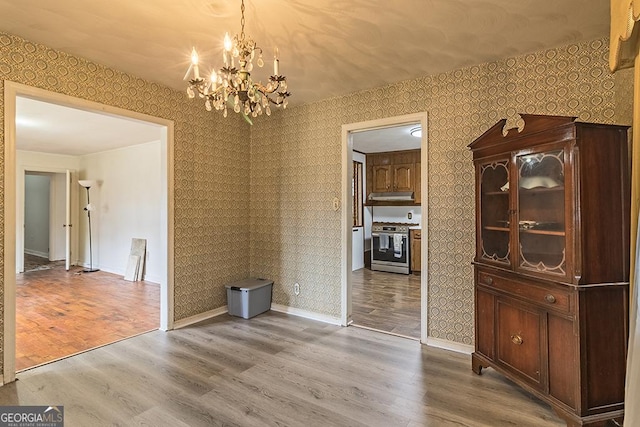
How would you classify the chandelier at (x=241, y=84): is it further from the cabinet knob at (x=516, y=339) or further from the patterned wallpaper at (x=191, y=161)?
the cabinet knob at (x=516, y=339)

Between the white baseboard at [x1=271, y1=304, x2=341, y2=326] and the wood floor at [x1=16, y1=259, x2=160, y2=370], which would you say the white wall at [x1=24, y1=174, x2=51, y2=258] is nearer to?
the wood floor at [x1=16, y1=259, x2=160, y2=370]

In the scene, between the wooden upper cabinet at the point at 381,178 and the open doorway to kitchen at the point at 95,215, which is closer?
the open doorway to kitchen at the point at 95,215

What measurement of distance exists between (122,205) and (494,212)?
674 cm

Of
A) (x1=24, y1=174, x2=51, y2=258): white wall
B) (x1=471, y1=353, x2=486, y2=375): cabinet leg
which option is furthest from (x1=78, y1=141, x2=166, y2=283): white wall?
(x1=471, y1=353, x2=486, y2=375): cabinet leg

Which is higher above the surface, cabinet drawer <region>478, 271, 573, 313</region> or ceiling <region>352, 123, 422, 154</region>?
ceiling <region>352, 123, 422, 154</region>

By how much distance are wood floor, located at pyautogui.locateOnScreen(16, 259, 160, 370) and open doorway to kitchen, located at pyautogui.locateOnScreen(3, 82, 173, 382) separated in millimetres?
16

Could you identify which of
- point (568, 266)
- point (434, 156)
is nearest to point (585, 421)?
point (568, 266)

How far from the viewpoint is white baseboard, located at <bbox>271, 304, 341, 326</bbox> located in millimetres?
3667

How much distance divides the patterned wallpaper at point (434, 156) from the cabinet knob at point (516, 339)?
64 cm

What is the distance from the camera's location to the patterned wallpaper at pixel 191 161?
247cm

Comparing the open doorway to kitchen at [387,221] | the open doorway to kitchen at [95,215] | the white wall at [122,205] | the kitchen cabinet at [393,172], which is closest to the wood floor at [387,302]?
the open doorway to kitchen at [387,221]

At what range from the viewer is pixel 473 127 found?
285cm

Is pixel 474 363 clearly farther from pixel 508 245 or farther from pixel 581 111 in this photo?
pixel 581 111

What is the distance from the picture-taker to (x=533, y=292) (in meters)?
2.08
